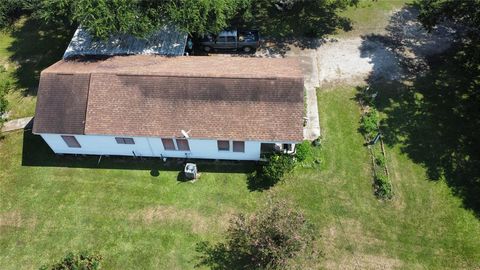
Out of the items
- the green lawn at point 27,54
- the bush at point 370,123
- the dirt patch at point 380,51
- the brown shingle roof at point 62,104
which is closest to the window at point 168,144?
the brown shingle roof at point 62,104

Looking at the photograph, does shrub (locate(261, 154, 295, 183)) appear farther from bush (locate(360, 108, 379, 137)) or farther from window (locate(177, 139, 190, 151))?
bush (locate(360, 108, 379, 137))

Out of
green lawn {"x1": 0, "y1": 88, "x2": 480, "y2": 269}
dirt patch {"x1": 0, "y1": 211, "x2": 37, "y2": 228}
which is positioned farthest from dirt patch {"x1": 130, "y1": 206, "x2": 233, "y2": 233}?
dirt patch {"x1": 0, "y1": 211, "x2": 37, "y2": 228}

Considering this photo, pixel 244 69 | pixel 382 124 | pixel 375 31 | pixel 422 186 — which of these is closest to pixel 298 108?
pixel 244 69

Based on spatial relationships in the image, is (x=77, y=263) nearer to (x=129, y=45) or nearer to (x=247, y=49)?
(x=129, y=45)

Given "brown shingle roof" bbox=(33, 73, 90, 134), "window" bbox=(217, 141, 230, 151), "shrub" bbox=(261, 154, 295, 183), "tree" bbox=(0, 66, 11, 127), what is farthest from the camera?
"tree" bbox=(0, 66, 11, 127)

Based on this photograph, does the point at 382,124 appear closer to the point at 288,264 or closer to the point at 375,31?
the point at 375,31

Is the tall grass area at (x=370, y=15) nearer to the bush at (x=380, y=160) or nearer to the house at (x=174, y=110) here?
the house at (x=174, y=110)

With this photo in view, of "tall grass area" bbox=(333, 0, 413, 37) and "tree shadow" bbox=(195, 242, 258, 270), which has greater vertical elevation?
"tall grass area" bbox=(333, 0, 413, 37)
